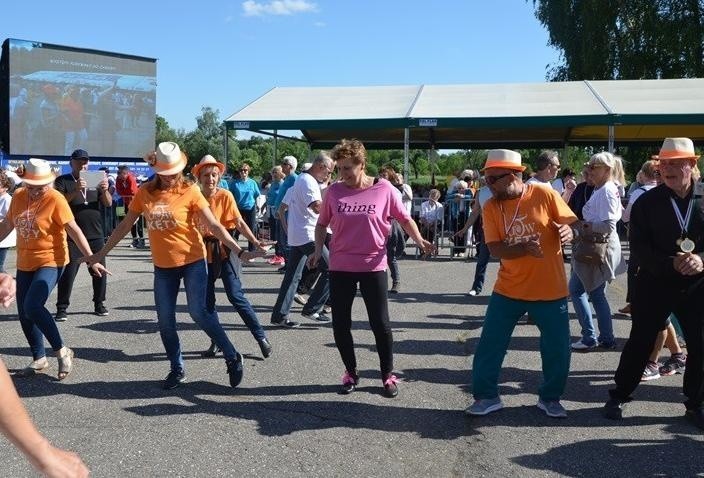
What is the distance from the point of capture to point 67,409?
199 inches

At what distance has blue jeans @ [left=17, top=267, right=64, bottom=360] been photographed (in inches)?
223

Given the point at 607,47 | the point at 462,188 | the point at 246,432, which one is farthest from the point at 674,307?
the point at 607,47

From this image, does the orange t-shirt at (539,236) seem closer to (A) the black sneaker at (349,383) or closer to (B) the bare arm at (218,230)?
(A) the black sneaker at (349,383)

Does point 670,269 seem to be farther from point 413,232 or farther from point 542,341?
point 413,232

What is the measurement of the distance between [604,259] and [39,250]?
16.0ft

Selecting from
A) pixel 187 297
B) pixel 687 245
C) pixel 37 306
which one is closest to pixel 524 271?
pixel 687 245

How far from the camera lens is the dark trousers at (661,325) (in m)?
4.67

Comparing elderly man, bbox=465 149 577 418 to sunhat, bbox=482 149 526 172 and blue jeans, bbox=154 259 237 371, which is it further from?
blue jeans, bbox=154 259 237 371

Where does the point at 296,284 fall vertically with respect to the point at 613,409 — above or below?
above

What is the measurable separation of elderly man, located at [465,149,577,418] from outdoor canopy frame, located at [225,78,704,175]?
1098 cm

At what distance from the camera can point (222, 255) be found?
6293 mm

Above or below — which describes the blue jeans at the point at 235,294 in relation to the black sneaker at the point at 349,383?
above

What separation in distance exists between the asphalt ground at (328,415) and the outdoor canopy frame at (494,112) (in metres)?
8.59

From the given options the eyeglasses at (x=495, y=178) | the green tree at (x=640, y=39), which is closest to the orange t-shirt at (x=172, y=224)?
the eyeglasses at (x=495, y=178)
